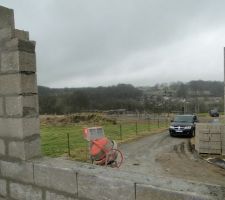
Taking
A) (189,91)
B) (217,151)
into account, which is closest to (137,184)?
(217,151)

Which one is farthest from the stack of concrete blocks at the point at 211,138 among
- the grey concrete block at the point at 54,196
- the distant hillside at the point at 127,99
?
the distant hillside at the point at 127,99

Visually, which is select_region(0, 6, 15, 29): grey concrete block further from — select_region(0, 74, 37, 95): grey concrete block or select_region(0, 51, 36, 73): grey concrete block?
select_region(0, 74, 37, 95): grey concrete block

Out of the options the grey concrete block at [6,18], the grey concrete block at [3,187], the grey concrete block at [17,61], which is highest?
the grey concrete block at [6,18]

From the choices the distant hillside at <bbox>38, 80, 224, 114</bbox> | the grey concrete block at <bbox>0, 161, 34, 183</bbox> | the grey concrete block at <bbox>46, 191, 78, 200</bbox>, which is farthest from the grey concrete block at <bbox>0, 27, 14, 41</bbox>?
the distant hillside at <bbox>38, 80, 224, 114</bbox>

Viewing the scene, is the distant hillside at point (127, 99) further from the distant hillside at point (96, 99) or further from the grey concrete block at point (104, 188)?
the grey concrete block at point (104, 188)

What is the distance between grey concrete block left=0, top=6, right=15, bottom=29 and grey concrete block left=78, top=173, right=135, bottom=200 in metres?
2.23

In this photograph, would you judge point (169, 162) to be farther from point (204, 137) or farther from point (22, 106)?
point (22, 106)

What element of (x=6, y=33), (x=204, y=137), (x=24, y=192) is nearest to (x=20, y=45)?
(x=6, y=33)

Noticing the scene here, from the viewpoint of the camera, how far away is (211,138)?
1944 cm

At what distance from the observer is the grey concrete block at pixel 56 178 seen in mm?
3918

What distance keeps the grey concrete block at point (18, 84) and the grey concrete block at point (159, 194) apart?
1972 mm

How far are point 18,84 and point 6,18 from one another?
943mm

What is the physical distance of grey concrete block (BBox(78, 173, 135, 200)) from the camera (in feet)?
11.4

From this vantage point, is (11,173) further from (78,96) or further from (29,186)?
(78,96)
